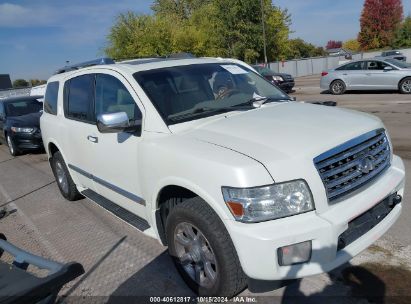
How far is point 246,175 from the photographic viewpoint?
2449 mm

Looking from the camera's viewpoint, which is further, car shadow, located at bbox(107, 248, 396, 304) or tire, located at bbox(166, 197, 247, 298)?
car shadow, located at bbox(107, 248, 396, 304)

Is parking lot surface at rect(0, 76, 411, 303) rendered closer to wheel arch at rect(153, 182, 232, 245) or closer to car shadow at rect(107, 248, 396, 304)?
car shadow at rect(107, 248, 396, 304)

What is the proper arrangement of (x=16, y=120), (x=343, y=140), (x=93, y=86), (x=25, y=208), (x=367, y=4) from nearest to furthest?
(x=343, y=140) → (x=93, y=86) → (x=25, y=208) → (x=16, y=120) → (x=367, y=4)

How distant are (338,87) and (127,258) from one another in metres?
14.6

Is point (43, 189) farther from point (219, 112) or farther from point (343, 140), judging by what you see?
point (343, 140)

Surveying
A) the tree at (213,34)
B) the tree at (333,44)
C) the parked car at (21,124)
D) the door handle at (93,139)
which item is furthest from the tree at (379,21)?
the door handle at (93,139)

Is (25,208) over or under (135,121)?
under

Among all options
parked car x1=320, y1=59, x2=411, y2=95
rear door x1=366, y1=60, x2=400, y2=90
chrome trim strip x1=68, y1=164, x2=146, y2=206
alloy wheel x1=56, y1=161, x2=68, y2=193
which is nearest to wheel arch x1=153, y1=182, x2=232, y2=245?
chrome trim strip x1=68, y1=164, x2=146, y2=206

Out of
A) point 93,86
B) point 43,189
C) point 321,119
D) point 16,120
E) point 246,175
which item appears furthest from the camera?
point 16,120

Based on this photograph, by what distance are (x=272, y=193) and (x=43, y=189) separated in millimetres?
5501

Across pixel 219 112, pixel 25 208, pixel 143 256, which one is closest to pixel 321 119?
pixel 219 112

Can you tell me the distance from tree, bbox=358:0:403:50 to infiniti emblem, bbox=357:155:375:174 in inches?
2740

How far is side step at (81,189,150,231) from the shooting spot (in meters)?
3.64

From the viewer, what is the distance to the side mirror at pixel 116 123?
3.23m
